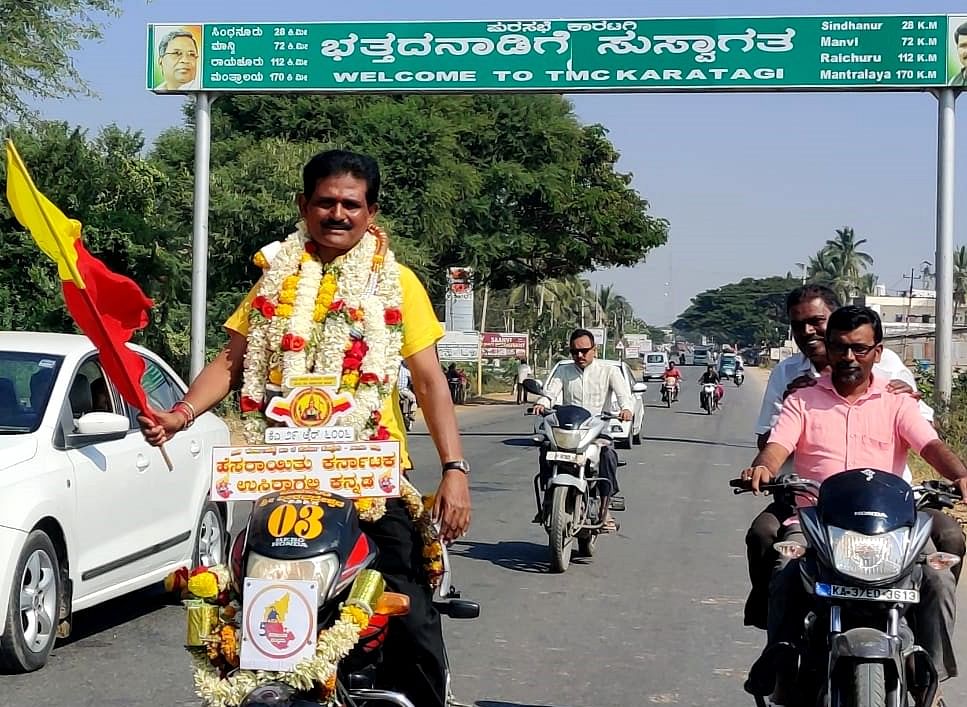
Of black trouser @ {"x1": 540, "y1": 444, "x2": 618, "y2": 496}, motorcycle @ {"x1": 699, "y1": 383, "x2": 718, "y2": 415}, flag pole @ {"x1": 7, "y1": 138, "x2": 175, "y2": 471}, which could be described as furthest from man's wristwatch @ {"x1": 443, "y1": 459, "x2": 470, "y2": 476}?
motorcycle @ {"x1": 699, "y1": 383, "x2": 718, "y2": 415}

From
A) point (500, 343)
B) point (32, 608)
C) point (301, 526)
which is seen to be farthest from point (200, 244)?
point (500, 343)

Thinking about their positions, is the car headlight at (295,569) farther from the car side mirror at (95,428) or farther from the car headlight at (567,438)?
the car headlight at (567,438)

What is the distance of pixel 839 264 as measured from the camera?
12900 cm

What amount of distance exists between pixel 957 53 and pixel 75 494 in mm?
16057

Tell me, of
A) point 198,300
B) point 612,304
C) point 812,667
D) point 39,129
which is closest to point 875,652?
point 812,667

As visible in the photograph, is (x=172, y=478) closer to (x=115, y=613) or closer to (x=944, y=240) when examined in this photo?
(x=115, y=613)

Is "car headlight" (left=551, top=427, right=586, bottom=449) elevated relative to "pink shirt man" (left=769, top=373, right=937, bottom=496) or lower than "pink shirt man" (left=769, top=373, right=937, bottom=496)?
lower

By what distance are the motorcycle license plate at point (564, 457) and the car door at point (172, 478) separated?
2968 millimetres

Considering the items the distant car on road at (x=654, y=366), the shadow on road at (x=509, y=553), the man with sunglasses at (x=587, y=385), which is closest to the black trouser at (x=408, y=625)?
the shadow on road at (x=509, y=553)

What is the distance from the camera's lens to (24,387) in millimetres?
7500

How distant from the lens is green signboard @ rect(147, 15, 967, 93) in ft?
65.1

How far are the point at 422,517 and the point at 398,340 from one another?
0.55 meters

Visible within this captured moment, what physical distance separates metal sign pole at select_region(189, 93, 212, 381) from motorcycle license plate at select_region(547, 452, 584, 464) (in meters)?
10.4

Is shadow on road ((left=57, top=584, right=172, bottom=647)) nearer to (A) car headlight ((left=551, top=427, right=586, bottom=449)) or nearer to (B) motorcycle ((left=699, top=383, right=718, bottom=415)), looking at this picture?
(A) car headlight ((left=551, top=427, right=586, bottom=449))
